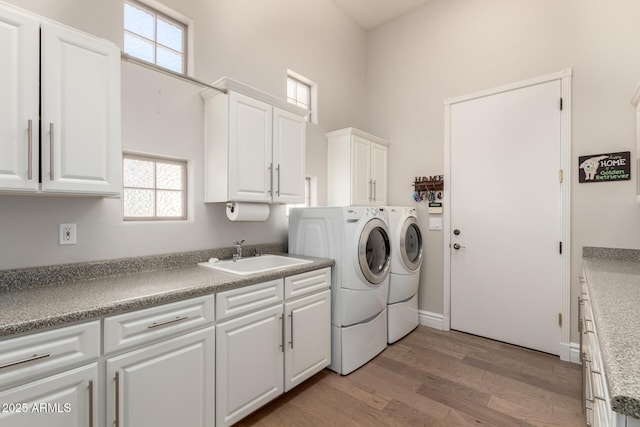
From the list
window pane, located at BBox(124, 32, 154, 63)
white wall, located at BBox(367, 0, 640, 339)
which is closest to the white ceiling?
white wall, located at BBox(367, 0, 640, 339)

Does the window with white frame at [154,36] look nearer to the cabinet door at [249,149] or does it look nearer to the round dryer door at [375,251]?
the cabinet door at [249,149]

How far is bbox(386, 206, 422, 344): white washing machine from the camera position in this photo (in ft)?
9.62

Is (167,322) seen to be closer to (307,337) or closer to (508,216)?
(307,337)

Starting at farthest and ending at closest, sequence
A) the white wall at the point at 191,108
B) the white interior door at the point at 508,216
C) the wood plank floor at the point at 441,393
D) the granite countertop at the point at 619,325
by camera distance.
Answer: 1. the white interior door at the point at 508,216
2. the wood plank floor at the point at 441,393
3. the white wall at the point at 191,108
4. the granite countertop at the point at 619,325

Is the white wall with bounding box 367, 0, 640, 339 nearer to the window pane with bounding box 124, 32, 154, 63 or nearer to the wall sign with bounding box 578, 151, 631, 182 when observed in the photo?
the wall sign with bounding box 578, 151, 631, 182

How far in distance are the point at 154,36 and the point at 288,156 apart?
124cm

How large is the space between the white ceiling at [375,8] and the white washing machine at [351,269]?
2.47 m

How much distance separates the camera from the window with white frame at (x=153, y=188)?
199 centimetres

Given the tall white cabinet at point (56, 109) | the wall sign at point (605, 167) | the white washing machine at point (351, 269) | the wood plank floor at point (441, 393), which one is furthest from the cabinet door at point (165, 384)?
the wall sign at point (605, 167)

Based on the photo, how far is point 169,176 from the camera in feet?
7.15

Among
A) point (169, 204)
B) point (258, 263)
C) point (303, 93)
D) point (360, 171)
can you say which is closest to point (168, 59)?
point (169, 204)

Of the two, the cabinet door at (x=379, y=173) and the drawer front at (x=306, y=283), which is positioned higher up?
the cabinet door at (x=379, y=173)

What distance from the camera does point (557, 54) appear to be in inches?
105

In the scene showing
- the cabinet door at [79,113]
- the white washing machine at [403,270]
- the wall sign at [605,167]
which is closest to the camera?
the cabinet door at [79,113]
